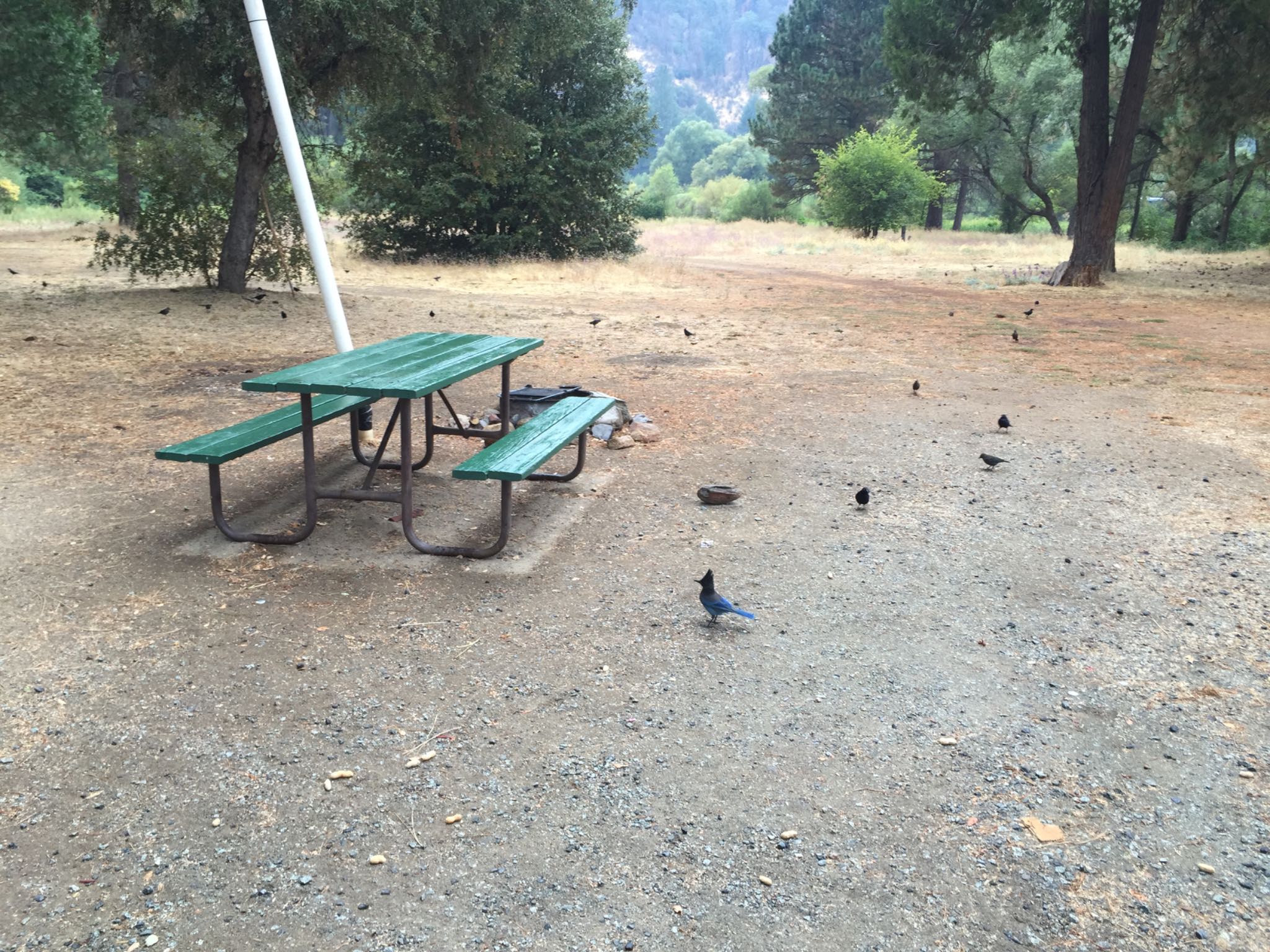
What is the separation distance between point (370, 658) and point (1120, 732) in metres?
2.64

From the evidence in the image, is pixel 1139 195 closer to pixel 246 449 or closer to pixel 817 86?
pixel 817 86

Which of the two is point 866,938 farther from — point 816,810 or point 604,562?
point 604,562

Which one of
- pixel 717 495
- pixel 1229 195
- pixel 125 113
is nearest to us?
pixel 717 495

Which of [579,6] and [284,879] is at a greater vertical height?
[579,6]

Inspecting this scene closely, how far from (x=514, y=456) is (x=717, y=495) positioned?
1504mm

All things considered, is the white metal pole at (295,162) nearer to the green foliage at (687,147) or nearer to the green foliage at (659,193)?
the green foliage at (659,193)

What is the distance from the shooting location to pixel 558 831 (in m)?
2.52

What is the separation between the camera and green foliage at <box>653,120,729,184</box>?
138500 mm

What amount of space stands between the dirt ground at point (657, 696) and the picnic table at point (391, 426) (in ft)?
0.72

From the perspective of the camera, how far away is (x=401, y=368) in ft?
14.9

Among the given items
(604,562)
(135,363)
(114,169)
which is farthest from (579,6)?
(114,169)

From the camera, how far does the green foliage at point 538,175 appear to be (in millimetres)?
22656

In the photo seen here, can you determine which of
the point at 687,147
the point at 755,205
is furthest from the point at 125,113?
the point at 687,147

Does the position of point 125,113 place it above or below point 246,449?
above
